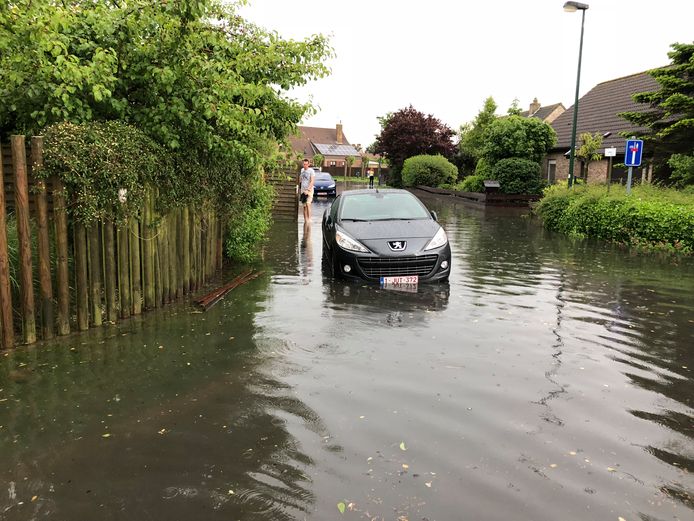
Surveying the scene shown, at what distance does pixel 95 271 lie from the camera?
6.08 metres

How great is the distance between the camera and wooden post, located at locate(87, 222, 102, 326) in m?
6.01

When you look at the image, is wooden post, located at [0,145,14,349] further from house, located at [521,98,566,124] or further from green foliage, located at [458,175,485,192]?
house, located at [521,98,566,124]

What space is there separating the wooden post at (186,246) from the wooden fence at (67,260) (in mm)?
20

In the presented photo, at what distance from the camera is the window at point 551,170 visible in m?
35.7

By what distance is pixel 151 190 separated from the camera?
22.2ft

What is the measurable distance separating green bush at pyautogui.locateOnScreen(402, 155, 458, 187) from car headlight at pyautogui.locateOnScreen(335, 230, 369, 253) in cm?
3523

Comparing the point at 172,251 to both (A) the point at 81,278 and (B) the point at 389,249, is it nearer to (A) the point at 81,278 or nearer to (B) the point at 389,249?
(A) the point at 81,278

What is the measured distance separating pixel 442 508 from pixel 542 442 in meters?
1.11

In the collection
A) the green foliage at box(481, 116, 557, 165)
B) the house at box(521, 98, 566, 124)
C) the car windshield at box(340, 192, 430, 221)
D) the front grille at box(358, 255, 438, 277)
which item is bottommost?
the front grille at box(358, 255, 438, 277)

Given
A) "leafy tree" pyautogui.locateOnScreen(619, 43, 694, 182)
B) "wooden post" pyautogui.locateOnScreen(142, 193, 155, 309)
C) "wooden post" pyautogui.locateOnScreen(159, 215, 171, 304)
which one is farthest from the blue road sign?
"wooden post" pyautogui.locateOnScreen(142, 193, 155, 309)

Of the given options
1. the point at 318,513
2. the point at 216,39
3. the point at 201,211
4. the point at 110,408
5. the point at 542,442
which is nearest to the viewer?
the point at 318,513

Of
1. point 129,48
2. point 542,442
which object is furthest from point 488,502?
point 129,48

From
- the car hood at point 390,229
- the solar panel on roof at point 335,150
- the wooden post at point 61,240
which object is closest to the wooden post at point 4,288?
the wooden post at point 61,240

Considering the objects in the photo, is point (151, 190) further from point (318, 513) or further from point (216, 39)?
point (318, 513)
